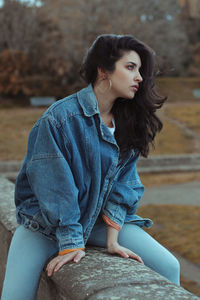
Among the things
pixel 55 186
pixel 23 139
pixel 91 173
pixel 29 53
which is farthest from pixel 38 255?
pixel 29 53

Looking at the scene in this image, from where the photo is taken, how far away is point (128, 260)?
1.84 metres

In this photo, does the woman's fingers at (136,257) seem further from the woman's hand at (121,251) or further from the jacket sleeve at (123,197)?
the jacket sleeve at (123,197)

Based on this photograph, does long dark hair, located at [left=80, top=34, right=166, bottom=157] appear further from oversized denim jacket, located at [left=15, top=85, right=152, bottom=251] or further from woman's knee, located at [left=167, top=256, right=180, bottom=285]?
woman's knee, located at [left=167, top=256, right=180, bottom=285]

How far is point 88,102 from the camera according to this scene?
6.45 ft

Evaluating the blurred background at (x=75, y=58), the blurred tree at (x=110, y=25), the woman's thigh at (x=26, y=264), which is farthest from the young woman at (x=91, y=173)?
the blurred tree at (x=110, y=25)

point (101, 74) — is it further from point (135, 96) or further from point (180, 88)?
point (180, 88)

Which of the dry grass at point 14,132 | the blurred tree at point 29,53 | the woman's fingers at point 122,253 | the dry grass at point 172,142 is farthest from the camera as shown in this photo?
the blurred tree at point 29,53

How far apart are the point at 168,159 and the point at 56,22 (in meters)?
13.4

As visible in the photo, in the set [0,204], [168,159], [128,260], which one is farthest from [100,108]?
[168,159]

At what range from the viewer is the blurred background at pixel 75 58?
36.4 feet

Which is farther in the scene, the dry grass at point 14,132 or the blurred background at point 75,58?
the blurred background at point 75,58

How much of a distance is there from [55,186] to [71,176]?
8 centimetres

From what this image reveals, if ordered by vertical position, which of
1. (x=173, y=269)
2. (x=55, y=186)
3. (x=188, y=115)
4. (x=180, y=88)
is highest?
(x=55, y=186)

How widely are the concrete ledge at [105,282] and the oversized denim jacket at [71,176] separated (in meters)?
0.12
